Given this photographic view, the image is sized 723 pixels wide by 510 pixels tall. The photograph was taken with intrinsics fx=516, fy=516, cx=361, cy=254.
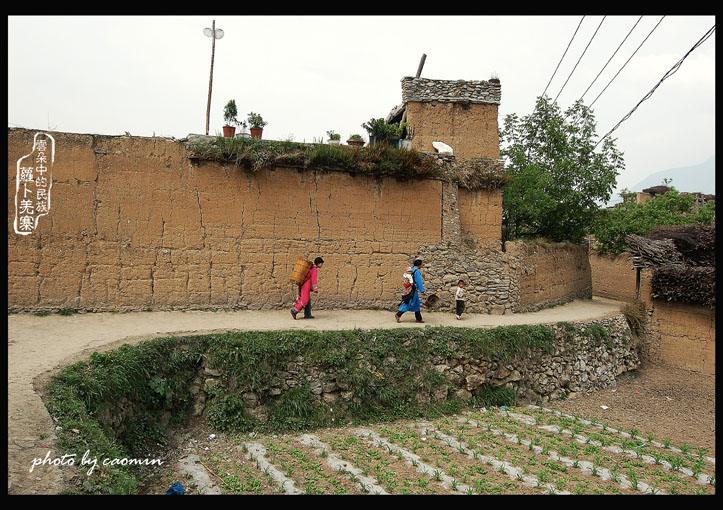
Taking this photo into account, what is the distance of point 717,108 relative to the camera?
427cm

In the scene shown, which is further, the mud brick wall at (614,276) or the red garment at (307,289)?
the mud brick wall at (614,276)

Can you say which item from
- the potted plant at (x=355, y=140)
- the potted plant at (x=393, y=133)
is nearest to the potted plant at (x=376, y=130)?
the potted plant at (x=393, y=133)

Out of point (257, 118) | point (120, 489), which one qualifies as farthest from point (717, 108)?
point (257, 118)

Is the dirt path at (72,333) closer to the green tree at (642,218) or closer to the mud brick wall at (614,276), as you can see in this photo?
the green tree at (642,218)

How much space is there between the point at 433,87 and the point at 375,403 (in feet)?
32.9

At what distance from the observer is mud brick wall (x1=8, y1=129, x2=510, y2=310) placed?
980 centimetres

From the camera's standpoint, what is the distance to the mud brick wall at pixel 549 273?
44.7 feet

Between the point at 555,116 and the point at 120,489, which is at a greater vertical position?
the point at 555,116

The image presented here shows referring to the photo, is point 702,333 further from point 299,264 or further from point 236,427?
point 236,427

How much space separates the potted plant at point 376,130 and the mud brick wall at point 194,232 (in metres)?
2.86

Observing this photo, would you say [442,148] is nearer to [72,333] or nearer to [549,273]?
[549,273]

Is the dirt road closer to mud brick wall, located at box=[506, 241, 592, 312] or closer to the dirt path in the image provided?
the dirt path

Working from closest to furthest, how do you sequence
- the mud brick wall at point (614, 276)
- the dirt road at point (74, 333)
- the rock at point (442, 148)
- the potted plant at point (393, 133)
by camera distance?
the dirt road at point (74, 333) < the rock at point (442, 148) < the potted plant at point (393, 133) < the mud brick wall at point (614, 276)

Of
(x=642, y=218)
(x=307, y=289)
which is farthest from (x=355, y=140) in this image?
(x=642, y=218)
